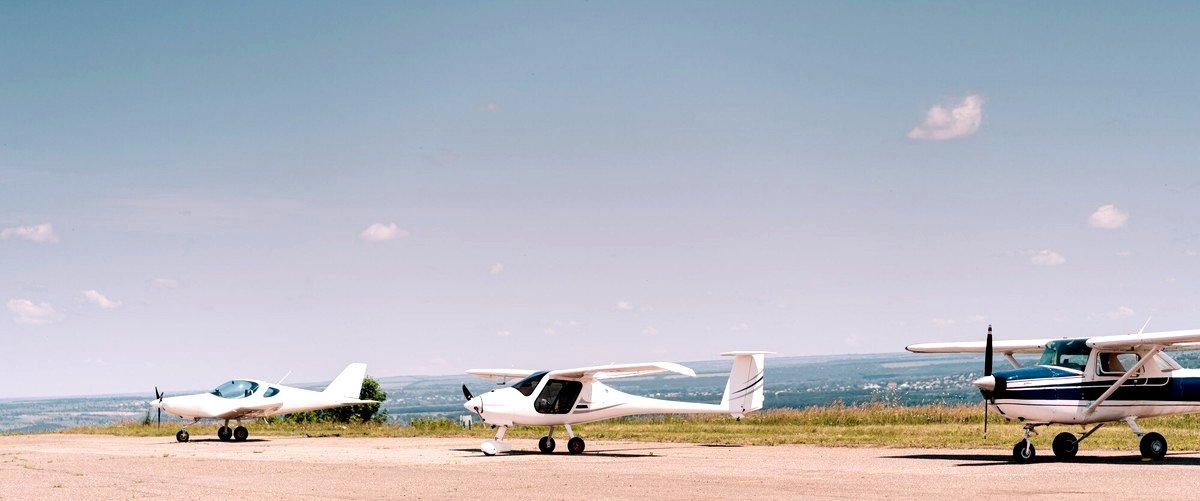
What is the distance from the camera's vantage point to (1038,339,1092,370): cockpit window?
22094 mm

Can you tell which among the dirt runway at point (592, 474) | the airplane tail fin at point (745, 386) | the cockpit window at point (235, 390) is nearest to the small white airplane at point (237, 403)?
the cockpit window at point (235, 390)

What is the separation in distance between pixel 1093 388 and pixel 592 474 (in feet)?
29.7

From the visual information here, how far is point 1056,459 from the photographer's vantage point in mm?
22094

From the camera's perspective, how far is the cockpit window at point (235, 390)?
35531 mm

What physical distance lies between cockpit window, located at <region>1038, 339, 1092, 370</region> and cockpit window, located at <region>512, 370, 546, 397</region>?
10.9 meters

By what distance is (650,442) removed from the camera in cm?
3120

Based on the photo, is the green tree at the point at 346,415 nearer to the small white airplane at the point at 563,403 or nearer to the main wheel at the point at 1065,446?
the small white airplane at the point at 563,403

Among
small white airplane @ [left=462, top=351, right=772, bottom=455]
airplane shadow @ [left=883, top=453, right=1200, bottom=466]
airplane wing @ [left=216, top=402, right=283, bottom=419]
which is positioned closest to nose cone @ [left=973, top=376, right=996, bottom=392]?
airplane shadow @ [left=883, top=453, right=1200, bottom=466]

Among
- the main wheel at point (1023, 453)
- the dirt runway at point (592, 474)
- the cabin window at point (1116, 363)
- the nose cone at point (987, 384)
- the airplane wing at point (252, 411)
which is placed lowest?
the dirt runway at point (592, 474)

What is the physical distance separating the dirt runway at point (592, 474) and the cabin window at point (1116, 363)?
158 cm

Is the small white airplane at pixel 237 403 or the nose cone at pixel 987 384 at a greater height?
the nose cone at pixel 987 384

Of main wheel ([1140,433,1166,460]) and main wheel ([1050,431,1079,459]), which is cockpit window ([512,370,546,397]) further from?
main wheel ([1140,433,1166,460])

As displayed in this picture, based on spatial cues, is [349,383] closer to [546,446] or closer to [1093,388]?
[546,446]

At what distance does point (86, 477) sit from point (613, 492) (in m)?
9.84
